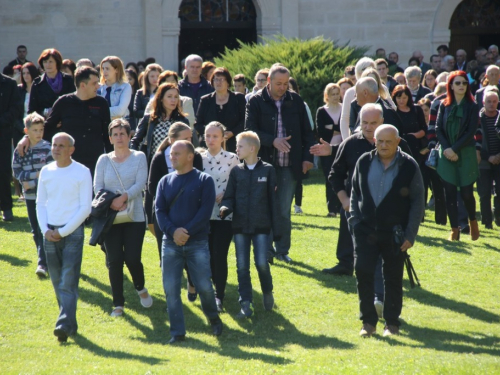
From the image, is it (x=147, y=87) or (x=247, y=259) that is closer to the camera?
(x=247, y=259)

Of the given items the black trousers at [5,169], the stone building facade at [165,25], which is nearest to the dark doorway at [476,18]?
the stone building facade at [165,25]

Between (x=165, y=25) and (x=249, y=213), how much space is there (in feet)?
48.7

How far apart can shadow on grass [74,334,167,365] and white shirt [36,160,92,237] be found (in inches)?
37.7

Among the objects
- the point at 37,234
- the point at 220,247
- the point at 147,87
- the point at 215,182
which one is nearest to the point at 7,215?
the point at 147,87

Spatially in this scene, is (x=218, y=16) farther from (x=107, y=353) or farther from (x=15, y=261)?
(x=107, y=353)

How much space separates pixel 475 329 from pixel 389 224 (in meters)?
1.45

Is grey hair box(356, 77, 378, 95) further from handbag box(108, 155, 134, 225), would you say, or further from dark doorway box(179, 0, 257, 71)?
dark doorway box(179, 0, 257, 71)

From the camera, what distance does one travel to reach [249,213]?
827 cm

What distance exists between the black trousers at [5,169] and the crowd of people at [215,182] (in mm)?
970

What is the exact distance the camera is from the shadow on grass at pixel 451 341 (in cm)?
726

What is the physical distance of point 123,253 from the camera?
8.40 m

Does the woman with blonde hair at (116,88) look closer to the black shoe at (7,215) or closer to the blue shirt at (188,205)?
the black shoe at (7,215)

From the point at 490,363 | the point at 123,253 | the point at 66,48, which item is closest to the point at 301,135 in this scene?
the point at 123,253

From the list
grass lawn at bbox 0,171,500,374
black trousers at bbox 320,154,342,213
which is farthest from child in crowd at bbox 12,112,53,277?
black trousers at bbox 320,154,342,213
